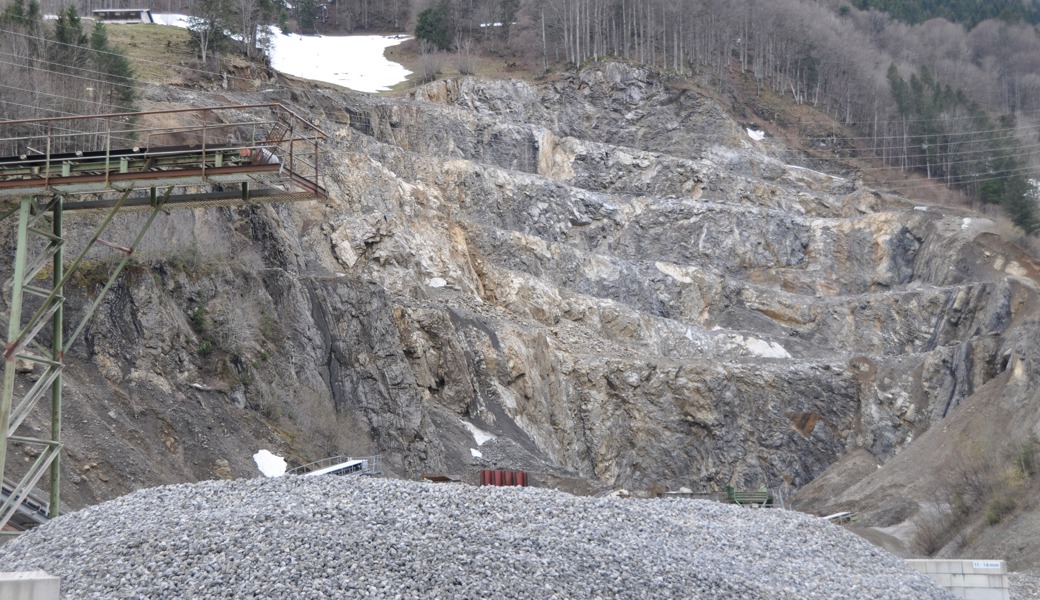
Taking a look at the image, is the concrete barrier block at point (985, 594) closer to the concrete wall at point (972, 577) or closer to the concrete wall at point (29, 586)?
the concrete wall at point (972, 577)

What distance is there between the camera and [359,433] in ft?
127

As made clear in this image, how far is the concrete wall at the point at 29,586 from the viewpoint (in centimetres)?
1153

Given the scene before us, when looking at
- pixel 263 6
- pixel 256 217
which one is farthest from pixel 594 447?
pixel 263 6

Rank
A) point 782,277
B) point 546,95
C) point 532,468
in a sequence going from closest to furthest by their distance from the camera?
point 532,468, point 782,277, point 546,95

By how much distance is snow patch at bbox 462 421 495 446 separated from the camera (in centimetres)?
4285

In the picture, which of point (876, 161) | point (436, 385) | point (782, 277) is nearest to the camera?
point (436, 385)

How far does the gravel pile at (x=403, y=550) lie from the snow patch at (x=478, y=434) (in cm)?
2606

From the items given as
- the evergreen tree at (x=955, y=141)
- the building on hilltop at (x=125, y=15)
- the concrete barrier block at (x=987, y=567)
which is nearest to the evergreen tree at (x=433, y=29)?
the building on hilltop at (x=125, y=15)

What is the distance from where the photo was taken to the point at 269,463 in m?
32.5

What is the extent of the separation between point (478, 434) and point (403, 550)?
30.1m

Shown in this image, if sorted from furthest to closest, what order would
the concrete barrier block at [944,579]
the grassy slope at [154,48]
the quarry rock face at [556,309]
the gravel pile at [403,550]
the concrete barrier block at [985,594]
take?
the grassy slope at [154,48], the quarry rock face at [556,309], the concrete barrier block at [944,579], the concrete barrier block at [985,594], the gravel pile at [403,550]

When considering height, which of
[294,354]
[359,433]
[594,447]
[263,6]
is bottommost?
[594,447]

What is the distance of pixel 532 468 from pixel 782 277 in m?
24.9

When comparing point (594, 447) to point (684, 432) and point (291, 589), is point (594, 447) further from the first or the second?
point (291, 589)
